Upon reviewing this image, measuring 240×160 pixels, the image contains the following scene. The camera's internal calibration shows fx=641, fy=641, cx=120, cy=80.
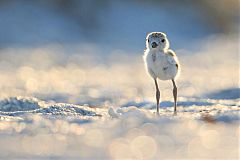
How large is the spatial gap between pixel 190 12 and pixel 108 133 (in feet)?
73.5

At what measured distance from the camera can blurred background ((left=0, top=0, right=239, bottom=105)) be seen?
1107 cm

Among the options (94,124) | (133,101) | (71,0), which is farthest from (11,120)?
(71,0)

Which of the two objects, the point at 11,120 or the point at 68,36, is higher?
the point at 68,36

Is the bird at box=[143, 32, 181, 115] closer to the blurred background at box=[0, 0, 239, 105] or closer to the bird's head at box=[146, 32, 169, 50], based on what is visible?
the bird's head at box=[146, 32, 169, 50]

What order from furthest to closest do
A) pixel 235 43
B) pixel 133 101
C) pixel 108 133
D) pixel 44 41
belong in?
1. pixel 235 43
2. pixel 44 41
3. pixel 133 101
4. pixel 108 133

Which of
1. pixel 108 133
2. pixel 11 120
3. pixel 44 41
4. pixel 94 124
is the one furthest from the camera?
pixel 44 41

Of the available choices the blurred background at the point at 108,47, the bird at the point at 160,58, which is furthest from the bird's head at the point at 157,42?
the blurred background at the point at 108,47

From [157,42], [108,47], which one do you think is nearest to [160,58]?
[157,42]

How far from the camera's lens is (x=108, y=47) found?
20.8m

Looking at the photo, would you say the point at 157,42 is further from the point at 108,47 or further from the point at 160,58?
the point at 108,47

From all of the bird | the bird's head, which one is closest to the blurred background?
the bird

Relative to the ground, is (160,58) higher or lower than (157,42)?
lower

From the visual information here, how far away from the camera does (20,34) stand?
70.5 ft

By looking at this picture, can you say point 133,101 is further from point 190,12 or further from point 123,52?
point 190,12
